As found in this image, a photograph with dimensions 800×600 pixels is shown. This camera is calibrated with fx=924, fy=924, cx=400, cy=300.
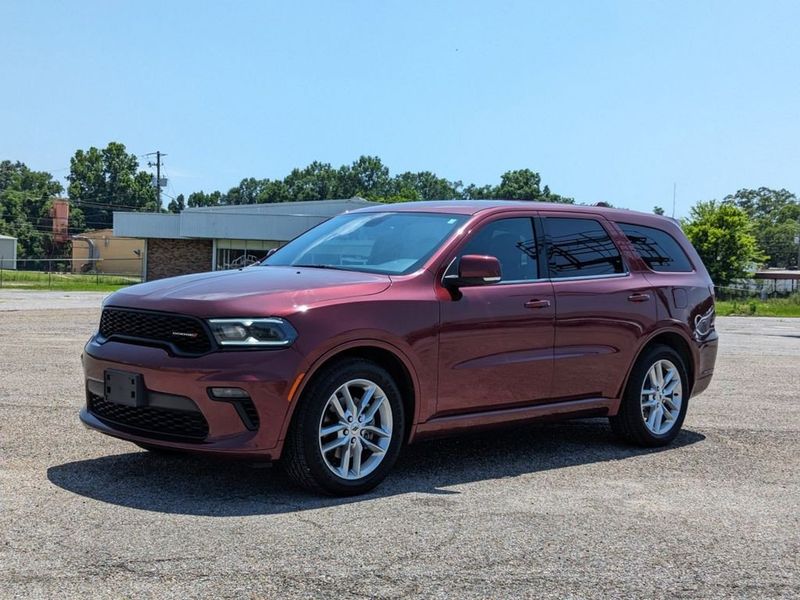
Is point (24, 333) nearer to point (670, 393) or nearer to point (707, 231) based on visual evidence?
point (670, 393)

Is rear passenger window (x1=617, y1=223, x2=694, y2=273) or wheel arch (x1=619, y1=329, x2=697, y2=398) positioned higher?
rear passenger window (x1=617, y1=223, x2=694, y2=273)

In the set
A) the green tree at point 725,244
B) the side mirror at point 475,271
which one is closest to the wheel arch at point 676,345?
the side mirror at point 475,271

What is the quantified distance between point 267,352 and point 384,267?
1.26 metres

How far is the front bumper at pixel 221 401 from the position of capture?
4.93m

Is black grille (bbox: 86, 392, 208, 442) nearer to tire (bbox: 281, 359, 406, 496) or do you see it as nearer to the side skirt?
tire (bbox: 281, 359, 406, 496)

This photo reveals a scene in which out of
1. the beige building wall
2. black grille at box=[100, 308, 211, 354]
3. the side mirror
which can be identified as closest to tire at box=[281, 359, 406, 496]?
black grille at box=[100, 308, 211, 354]

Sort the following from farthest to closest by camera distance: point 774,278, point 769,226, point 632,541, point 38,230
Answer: point 769,226
point 38,230
point 774,278
point 632,541

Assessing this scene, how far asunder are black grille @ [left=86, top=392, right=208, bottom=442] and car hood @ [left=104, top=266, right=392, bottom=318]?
1.86 ft

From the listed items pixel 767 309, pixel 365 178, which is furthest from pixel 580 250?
pixel 365 178

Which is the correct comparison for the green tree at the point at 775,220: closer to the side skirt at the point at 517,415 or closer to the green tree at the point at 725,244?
the green tree at the point at 725,244

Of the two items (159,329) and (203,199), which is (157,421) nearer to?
(159,329)

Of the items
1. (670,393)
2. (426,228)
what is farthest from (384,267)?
(670,393)

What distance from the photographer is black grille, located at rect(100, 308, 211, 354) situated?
5.06 m

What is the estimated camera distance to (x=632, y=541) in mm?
4648
